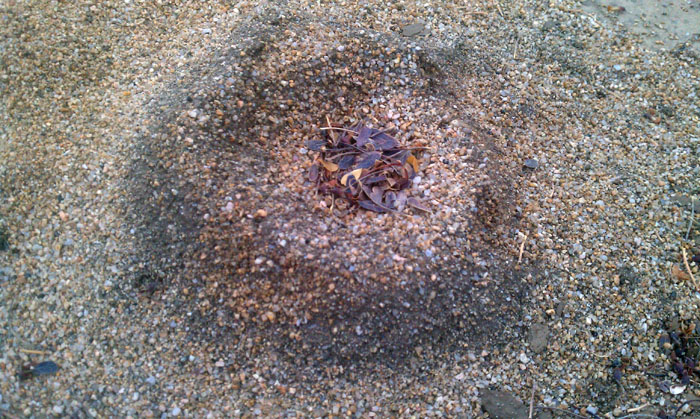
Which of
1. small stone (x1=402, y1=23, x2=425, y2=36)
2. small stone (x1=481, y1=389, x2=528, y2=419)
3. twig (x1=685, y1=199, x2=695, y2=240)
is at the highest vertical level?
small stone (x1=402, y1=23, x2=425, y2=36)

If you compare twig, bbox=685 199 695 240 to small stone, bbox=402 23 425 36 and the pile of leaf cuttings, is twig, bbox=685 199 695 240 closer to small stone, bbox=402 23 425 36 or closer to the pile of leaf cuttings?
the pile of leaf cuttings

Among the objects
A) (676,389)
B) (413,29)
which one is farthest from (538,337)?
(413,29)

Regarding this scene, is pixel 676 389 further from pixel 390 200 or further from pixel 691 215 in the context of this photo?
pixel 390 200

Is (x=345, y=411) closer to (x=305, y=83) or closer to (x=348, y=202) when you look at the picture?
(x=348, y=202)

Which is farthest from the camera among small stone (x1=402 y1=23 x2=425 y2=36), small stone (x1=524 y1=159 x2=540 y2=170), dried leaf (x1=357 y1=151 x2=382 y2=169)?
small stone (x1=402 y1=23 x2=425 y2=36)

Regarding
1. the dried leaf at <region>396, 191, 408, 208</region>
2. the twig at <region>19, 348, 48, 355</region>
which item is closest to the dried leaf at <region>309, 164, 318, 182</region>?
the dried leaf at <region>396, 191, 408, 208</region>

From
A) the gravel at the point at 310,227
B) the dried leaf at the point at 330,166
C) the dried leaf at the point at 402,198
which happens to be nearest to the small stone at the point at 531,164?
the gravel at the point at 310,227
